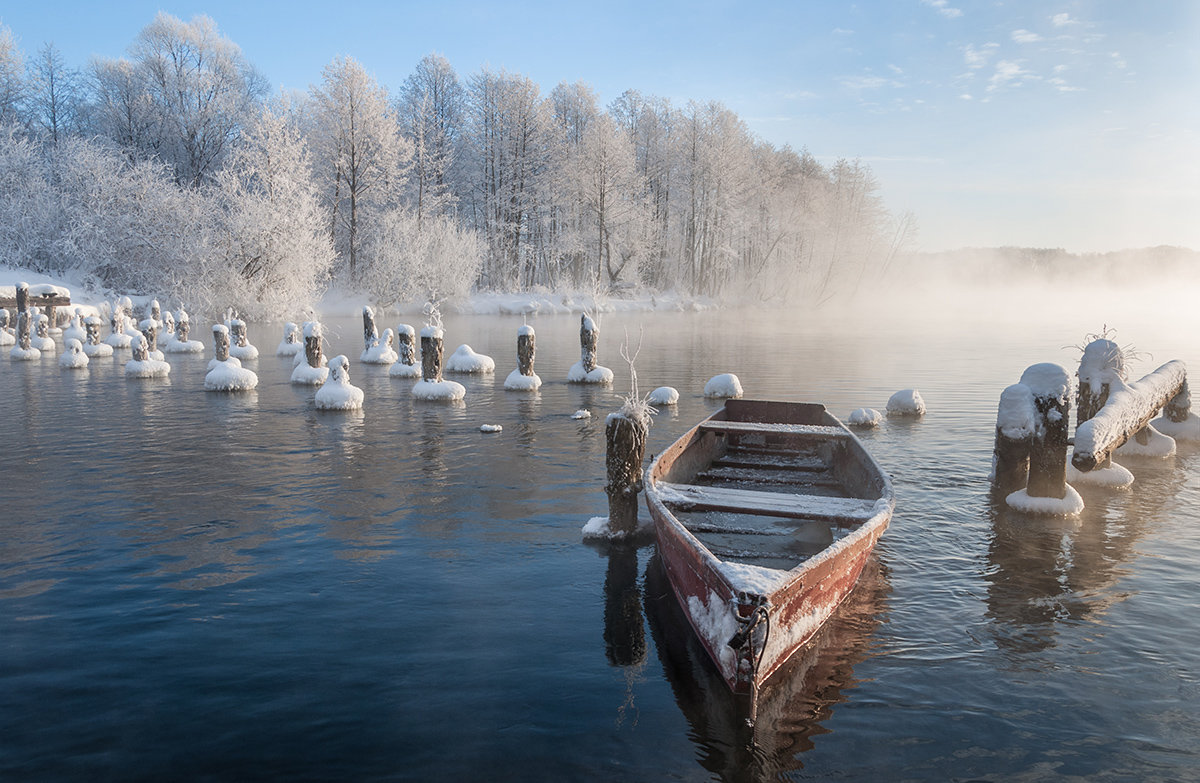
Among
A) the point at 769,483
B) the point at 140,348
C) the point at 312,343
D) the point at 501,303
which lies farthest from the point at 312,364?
the point at 501,303

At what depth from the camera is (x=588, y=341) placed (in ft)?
70.5

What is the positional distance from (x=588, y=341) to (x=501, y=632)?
15232 millimetres

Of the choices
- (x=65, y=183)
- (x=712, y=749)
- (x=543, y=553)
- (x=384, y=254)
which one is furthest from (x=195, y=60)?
(x=712, y=749)

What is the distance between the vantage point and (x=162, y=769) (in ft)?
15.8

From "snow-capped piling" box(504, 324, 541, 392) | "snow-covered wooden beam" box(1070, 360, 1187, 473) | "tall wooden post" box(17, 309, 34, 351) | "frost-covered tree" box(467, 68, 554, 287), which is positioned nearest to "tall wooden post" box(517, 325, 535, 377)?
"snow-capped piling" box(504, 324, 541, 392)

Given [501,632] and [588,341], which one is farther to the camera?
[588,341]

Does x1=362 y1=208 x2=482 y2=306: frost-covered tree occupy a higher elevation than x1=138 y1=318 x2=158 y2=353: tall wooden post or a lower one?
higher

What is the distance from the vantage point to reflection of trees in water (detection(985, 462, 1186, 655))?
702cm

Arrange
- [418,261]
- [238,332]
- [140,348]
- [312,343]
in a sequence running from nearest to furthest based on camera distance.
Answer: [312,343] < [140,348] < [238,332] < [418,261]

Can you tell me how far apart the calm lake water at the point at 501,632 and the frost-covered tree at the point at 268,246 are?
2869cm

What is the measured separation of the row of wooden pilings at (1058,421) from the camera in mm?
10141

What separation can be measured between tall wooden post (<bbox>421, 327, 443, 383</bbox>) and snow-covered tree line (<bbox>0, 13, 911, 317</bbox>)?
25512 mm

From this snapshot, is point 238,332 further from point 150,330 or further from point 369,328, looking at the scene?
point 369,328

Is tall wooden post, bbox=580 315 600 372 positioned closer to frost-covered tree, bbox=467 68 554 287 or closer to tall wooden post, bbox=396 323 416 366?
tall wooden post, bbox=396 323 416 366
